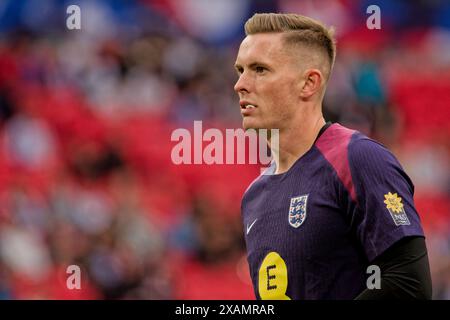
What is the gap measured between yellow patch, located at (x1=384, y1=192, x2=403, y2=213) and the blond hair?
75cm

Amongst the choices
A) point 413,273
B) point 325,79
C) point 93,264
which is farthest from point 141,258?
point 413,273

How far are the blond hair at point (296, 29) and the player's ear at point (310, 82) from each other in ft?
0.24

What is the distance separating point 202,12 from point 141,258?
101 inches

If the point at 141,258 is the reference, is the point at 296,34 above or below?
above

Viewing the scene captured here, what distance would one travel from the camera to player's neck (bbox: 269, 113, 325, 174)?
3.04 metres

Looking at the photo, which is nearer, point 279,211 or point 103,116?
point 279,211

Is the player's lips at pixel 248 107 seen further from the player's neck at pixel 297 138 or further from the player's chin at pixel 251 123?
the player's neck at pixel 297 138

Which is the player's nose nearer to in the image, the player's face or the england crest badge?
the player's face

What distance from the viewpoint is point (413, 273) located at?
2.48 meters

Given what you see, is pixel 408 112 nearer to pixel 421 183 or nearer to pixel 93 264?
pixel 421 183

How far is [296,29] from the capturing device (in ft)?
10.3

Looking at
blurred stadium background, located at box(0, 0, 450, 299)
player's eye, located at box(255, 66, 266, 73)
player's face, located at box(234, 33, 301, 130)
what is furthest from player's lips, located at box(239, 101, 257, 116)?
blurred stadium background, located at box(0, 0, 450, 299)

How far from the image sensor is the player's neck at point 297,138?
3.04m

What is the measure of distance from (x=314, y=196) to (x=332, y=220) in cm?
13
